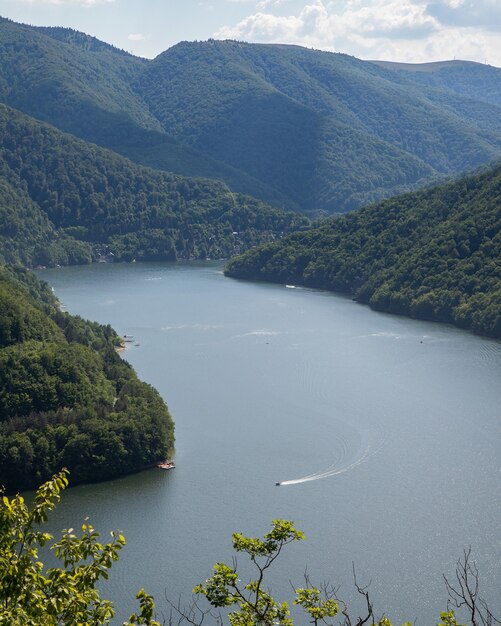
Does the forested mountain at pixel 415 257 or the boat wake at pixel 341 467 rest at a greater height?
the forested mountain at pixel 415 257

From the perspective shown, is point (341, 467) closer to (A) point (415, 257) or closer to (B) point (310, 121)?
(A) point (415, 257)

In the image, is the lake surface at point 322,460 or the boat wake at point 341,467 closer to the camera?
the lake surface at point 322,460

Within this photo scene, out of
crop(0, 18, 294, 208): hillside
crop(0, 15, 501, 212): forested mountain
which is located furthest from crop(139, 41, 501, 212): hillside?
crop(0, 18, 294, 208): hillside

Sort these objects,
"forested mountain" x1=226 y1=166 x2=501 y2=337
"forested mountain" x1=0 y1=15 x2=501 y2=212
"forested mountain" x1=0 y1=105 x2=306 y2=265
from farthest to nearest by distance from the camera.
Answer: "forested mountain" x1=0 y1=15 x2=501 y2=212
"forested mountain" x1=0 y1=105 x2=306 y2=265
"forested mountain" x1=226 y1=166 x2=501 y2=337

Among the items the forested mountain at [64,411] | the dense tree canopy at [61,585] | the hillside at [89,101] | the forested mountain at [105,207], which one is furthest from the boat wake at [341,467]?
the hillside at [89,101]

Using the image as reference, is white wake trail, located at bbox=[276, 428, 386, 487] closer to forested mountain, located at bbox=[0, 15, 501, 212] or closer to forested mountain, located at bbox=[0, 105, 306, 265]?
forested mountain, located at bbox=[0, 105, 306, 265]

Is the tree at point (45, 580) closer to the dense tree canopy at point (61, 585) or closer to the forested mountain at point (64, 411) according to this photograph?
the dense tree canopy at point (61, 585)
